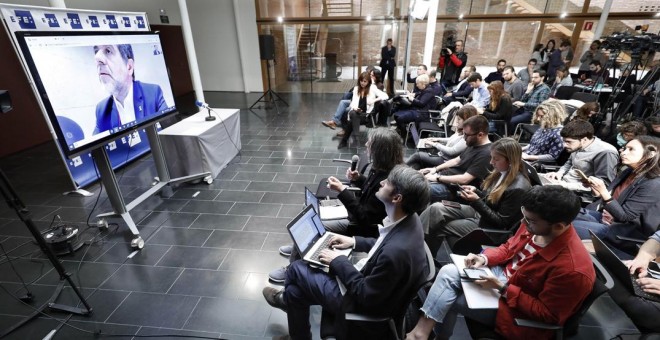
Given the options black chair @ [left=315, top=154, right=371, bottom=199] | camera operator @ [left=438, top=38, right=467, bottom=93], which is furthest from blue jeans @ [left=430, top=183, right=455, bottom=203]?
camera operator @ [left=438, top=38, right=467, bottom=93]

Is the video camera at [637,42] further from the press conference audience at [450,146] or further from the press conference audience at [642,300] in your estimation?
the press conference audience at [642,300]

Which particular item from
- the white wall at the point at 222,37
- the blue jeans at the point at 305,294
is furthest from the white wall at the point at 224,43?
the blue jeans at the point at 305,294

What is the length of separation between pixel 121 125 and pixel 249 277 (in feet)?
6.78

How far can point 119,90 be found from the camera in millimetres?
Answer: 3121

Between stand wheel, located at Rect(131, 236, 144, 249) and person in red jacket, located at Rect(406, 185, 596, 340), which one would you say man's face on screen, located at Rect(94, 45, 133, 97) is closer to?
stand wheel, located at Rect(131, 236, 144, 249)

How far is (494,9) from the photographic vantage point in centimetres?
954

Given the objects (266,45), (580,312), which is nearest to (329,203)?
(580,312)

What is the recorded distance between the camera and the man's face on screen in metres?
2.89

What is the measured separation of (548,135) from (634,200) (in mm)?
1609

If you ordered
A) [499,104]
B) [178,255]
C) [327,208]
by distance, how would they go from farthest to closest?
[499,104]
[178,255]
[327,208]

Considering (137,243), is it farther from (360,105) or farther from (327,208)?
(360,105)

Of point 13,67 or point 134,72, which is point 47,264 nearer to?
point 134,72

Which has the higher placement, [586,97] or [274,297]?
[586,97]

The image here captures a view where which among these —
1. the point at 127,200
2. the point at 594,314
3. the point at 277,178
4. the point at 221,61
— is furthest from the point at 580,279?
the point at 221,61
